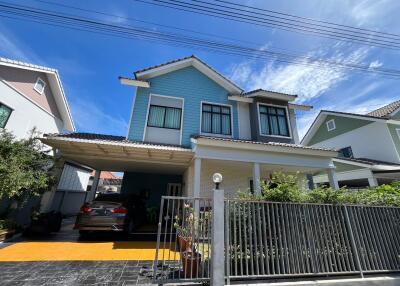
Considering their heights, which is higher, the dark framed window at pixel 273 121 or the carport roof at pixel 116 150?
the dark framed window at pixel 273 121

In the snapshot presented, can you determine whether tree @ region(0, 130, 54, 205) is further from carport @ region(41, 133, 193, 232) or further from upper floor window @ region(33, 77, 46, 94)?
upper floor window @ region(33, 77, 46, 94)

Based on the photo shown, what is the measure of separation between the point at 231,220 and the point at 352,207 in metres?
3.35

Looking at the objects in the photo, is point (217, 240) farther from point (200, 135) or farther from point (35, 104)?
point (35, 104)

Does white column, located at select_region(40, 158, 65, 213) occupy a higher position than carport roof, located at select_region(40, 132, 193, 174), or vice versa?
carport roof, located at select_region(40, 132, 193, 174)

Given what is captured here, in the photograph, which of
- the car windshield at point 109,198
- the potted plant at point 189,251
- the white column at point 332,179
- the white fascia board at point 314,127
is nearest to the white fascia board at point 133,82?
the car windshield at point 109,198

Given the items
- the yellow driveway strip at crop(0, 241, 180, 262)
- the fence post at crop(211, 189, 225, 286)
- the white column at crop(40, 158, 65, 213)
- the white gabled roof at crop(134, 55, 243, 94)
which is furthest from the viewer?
the white gabled roof at crop(134, 55, 243, 94)

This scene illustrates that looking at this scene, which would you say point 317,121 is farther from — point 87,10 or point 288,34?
point 87,10

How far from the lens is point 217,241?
157 inches

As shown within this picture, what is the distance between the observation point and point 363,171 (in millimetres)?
12734

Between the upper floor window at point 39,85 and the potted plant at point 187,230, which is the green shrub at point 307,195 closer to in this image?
the potted plant at point 187,230

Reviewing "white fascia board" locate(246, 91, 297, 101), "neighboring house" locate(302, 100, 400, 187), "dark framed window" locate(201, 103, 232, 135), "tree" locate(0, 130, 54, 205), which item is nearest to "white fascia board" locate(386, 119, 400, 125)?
"neighboring house" locate(302, 100, 400, 187)

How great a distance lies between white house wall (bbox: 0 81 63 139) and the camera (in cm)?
946

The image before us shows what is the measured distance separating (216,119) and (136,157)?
4.64m

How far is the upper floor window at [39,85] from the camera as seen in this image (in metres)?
11.5
